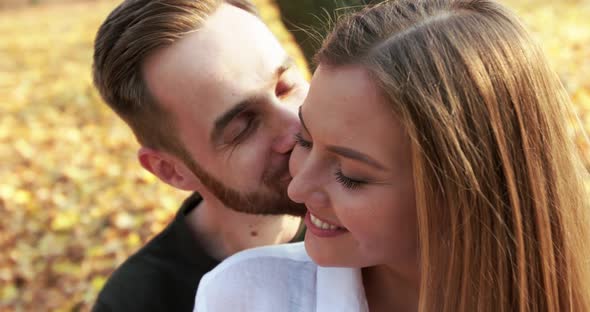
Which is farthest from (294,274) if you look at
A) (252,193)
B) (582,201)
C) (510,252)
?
(582,201)

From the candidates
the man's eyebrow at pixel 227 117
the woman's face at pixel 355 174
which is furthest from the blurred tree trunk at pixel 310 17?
the woman's face at pixel 355 174

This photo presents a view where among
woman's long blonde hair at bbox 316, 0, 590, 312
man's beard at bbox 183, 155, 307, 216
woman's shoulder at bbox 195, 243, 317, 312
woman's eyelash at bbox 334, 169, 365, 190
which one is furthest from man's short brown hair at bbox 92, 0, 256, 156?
woman's eyelash at bbox 334, 169, 365, 190

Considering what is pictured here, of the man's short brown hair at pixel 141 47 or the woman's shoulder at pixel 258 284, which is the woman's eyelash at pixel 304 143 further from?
the man's short brown hair at pixel 141 47

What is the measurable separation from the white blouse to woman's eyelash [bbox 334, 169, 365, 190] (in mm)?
350

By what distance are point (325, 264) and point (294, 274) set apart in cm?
24

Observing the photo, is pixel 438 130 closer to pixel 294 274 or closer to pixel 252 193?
pixel 294 274

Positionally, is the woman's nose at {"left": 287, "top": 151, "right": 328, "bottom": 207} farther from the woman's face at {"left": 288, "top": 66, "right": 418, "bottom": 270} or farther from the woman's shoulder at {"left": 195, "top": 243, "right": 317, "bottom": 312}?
the woman's shoulder at {"left": 195, "top": 243, "right": 317, "bottom": 312}

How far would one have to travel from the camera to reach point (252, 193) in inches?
82.5

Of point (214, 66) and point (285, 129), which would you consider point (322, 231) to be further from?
point (214, 66)

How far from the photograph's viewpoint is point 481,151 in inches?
53.8

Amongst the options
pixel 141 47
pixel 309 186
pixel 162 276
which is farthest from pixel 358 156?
pixel 162 276

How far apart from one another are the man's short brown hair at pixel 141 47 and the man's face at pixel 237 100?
0.11ft

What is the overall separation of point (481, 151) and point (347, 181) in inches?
11.2

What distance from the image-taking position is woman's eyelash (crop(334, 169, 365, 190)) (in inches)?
55.1
